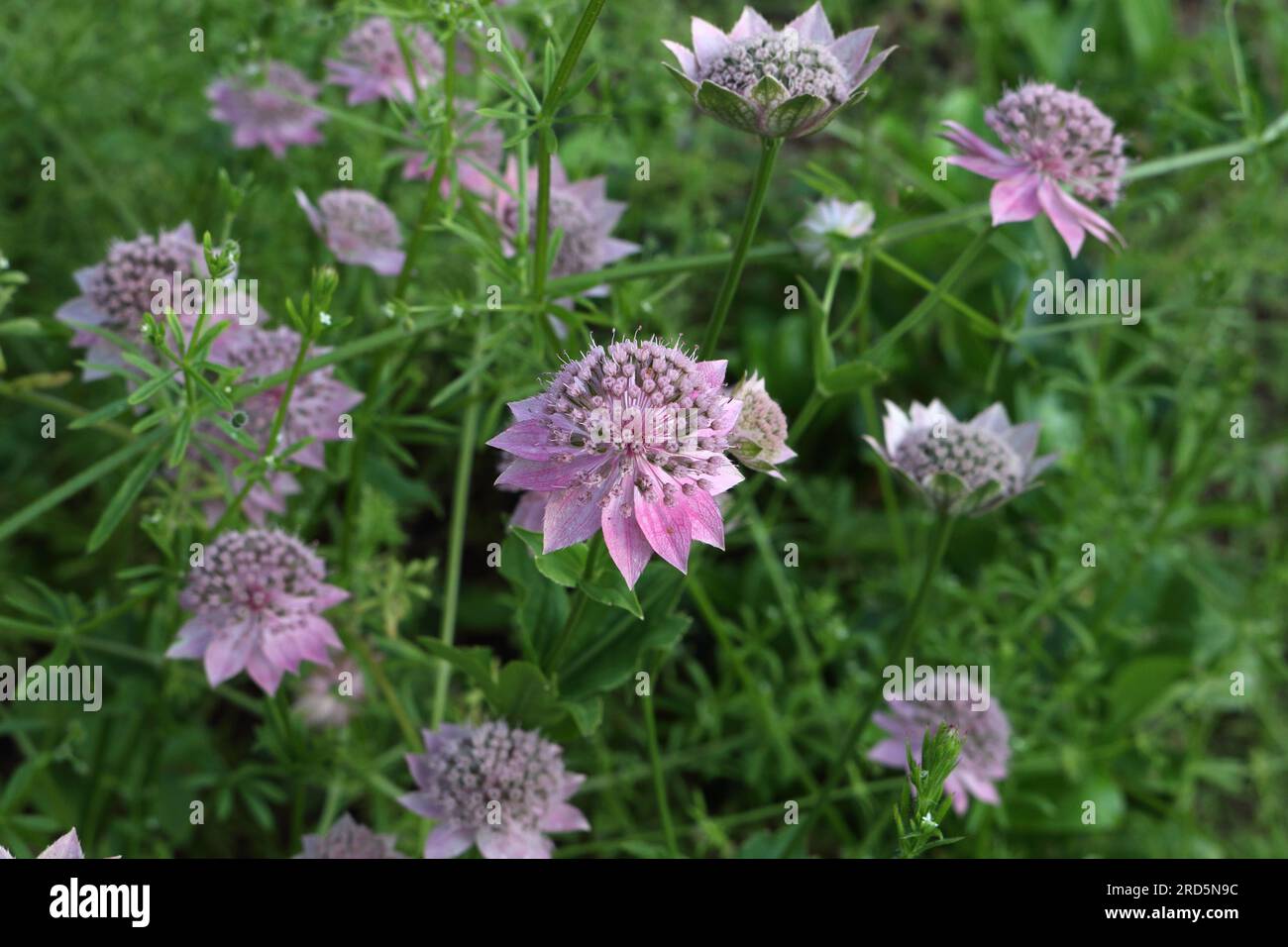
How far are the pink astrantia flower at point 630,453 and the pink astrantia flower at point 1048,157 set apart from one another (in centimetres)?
53

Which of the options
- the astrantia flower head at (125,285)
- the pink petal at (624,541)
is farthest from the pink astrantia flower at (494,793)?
the astrantia flower head at (125,285)

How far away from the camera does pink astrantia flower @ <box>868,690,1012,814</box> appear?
1744 mm

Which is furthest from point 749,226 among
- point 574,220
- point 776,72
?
point 574,220

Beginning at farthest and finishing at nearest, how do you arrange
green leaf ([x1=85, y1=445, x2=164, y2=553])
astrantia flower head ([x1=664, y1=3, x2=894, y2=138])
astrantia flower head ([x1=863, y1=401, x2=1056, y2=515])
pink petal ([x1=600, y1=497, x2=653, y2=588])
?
astrantia flower head ([x1=863, y1=401, x2=1056, y2=515])
green leaf ([x1=85, y1=445, x2=164, y2=553])
astrantia flower head ([x1=664, y1=3, x2=894, y2=138])
pink petal ([x1=600, y1=497, x2=653, y2=588])

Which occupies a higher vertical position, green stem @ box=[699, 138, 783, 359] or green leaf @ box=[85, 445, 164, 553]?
green stem @ box=[699, 138, 783, 359]

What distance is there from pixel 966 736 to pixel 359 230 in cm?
106

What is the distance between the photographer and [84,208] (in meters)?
2.29

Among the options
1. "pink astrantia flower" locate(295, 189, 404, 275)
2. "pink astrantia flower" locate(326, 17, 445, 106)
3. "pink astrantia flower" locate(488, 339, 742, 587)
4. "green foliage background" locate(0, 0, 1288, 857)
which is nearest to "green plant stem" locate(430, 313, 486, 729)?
"green foliage background" locate(0, 0, 1288, 857)

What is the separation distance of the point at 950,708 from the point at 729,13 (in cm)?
183

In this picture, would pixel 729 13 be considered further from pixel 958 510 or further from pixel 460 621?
pixel 958 510

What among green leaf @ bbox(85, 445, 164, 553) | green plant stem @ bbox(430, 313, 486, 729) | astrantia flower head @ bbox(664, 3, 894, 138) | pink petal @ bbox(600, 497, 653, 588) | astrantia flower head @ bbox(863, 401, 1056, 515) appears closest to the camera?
pink petal @ bbox(600, 497, 653, 588)

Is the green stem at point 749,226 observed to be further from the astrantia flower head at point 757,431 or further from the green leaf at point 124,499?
the green leaf at point 124,499

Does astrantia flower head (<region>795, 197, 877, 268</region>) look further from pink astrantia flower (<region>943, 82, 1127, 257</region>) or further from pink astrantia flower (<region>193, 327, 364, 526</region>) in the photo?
pink astrantia flower (<region>193, 327, 364, 526</region>)
